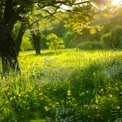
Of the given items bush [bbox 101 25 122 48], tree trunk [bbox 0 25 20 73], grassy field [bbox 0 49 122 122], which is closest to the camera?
grassy field [bbox 0 49 122 122]

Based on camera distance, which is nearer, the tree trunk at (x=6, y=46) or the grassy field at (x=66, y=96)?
the grassy field at (x=66, y=96)

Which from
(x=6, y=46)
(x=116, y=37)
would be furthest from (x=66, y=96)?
(x=116, y=37)

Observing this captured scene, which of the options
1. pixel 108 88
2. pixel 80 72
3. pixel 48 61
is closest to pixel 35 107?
pixel 108 88

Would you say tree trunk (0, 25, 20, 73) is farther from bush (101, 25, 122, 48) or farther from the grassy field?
bush (101, 25, 122, 48)

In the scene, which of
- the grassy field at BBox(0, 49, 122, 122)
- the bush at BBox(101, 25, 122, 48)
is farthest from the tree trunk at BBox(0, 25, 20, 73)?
the bush at BBox(101, 25, 122, 48)

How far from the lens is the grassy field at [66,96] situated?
6227 millimetres

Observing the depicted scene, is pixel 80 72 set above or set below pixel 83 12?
below

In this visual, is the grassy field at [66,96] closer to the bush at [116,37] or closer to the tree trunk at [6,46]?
the tree trunk at [6,46]

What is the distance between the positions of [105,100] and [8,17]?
919 centimetres

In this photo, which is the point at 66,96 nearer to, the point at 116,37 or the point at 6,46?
the point at 6,46

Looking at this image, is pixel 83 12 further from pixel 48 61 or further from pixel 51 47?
pixel 51 47

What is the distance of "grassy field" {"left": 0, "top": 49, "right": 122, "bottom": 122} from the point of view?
623cm

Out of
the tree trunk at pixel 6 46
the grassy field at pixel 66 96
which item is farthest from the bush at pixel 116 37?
the grassy field at pixel 66 96

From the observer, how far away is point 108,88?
7.71 metres
